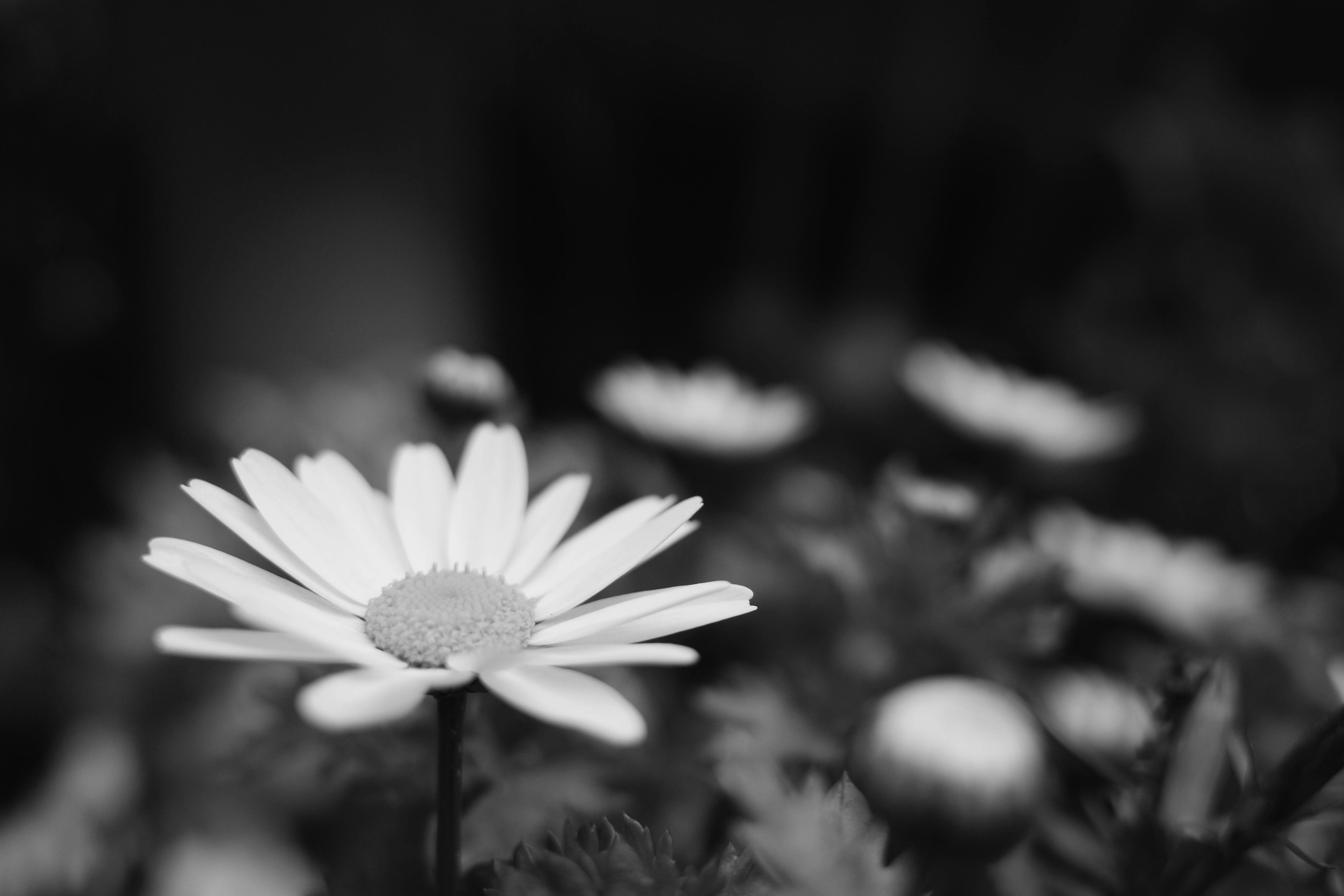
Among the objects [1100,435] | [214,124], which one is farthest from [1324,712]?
[214,124]

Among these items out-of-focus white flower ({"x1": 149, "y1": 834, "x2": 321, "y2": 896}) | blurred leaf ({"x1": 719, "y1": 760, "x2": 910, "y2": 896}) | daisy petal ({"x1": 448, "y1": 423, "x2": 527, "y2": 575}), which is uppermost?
daisy petal ({"x1": 448, "y1": 423, "x2": 527, "y2": 575})

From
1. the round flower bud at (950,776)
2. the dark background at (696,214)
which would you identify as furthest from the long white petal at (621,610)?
the dark background at (696,214)

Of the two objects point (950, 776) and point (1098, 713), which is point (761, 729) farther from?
point (1098, 713)

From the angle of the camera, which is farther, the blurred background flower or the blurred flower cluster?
the blurred background flower

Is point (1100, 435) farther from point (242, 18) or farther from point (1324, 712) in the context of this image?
point (242, 18)

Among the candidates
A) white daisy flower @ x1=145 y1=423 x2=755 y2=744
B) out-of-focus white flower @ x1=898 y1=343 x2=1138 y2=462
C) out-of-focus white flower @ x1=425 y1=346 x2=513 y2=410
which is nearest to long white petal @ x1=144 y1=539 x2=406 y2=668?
white daisy flower @ x1=145 y1=423 x2=755 y2=744

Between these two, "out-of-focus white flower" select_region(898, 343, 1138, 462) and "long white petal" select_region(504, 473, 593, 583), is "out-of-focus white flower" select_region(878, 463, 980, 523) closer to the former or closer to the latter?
"long white petal" select_region(504, 473, 593, 583)
